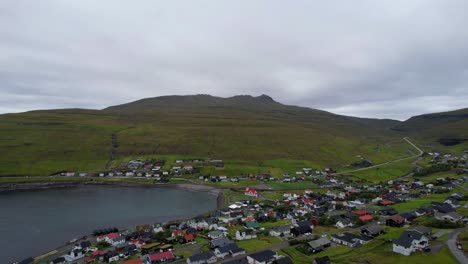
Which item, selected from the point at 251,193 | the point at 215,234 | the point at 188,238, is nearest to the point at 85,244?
the point at 188,238

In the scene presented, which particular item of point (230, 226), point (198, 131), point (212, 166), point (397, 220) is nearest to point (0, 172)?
point (212, 166)

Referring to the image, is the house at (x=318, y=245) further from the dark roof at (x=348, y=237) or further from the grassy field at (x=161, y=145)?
the grassy field at (x=161, y=145)

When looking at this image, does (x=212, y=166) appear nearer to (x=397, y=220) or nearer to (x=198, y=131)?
(x=198, y=131)

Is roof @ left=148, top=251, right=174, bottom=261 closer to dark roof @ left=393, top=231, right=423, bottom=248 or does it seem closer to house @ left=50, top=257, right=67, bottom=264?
house @ left=50, top=257, right=67, bottom=264

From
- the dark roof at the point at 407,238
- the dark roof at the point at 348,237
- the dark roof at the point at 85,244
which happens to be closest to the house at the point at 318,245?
the dark roof at the point at 348,237

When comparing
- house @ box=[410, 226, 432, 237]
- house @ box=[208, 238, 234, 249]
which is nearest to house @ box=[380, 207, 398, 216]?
house @ box=[410, 226, 432, 237]

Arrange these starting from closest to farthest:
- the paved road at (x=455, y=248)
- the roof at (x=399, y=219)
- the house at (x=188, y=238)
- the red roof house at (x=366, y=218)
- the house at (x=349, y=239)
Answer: the paved road at (x=455, y=248) → the house at (x=349, y=239) → the house at (x=188, y=238) → the roof at (x=399, y=219) → the red roof house at (x=366, y=218)
